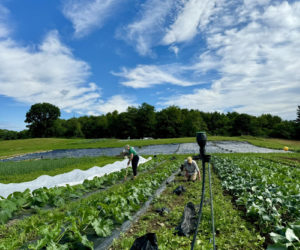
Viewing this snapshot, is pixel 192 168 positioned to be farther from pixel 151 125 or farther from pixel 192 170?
pixel 151 125

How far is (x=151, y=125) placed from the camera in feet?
240

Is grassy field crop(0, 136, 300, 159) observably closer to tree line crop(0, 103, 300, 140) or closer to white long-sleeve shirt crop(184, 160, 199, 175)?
tree line crop(0, 103, 300, 140)

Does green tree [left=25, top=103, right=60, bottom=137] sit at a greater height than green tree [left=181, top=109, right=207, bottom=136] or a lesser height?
greater

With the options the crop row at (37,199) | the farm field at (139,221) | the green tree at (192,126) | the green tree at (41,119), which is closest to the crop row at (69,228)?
the farm field at (139,221)

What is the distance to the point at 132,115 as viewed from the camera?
7619cm

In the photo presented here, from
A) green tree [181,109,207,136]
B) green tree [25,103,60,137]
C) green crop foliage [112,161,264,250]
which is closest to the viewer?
green crop foliage [112,161,264,250]

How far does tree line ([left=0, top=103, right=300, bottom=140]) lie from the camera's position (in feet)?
217

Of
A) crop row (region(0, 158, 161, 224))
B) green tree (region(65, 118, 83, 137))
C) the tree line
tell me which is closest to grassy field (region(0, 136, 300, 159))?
the tree line

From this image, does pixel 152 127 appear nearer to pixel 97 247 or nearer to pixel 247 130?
pixel 247 130

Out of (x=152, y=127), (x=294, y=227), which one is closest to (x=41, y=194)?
(x=294, y=227)

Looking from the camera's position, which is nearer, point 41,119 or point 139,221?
point 139,221

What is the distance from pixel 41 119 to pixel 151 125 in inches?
1998

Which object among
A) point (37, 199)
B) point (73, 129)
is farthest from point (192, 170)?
point (73, 129)

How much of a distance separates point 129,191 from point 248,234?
10.7 ft
